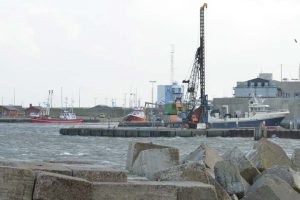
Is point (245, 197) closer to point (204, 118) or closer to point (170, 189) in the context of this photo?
point (170, 189)

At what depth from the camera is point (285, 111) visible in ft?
359

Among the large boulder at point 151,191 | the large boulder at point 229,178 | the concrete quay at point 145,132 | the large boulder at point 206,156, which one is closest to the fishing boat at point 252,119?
the concrete quay at point 145,132

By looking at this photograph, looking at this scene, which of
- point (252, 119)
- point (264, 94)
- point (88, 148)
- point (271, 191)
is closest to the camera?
point (271, 191)

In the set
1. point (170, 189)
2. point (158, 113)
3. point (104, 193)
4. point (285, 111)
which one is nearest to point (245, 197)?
point (170, 189)

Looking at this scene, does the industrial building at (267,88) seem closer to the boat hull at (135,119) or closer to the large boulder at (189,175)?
the boat hull at (135,119)

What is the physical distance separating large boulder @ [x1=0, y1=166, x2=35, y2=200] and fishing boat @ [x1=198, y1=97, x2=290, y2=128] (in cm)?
9254

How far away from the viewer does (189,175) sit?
1092 centimetres

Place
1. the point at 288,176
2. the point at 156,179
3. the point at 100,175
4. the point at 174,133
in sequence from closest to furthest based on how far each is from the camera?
the point at 100,175
the point at 156,179
the point at 288,176
the point at 174,133

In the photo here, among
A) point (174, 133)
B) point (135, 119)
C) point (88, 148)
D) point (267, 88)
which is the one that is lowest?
point (88, 148)

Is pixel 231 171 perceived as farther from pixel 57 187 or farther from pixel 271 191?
pixel 57 187

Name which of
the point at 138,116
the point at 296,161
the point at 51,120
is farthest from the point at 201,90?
the point at 51,120

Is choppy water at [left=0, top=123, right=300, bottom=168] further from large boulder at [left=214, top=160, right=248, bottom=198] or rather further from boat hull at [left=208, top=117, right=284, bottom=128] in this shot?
boat hull at [left=208, top=117, right=284, bottom=128]

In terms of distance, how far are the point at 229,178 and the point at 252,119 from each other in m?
93.3

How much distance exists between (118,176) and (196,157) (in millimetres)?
5536
